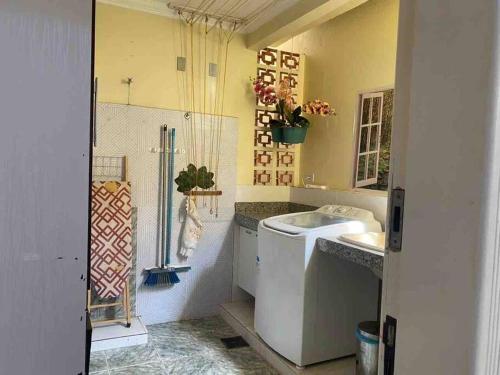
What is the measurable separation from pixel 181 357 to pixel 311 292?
1.01 m

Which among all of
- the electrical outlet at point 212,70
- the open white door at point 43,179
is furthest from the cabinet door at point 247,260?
the open white door at point 43,179

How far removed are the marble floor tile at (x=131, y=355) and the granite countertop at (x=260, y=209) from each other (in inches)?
44.6

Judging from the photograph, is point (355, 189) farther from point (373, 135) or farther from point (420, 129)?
point (420, 129)

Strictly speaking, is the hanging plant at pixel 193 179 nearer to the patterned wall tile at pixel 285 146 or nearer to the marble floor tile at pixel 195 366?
the patterned wall tile at pixel 285 146

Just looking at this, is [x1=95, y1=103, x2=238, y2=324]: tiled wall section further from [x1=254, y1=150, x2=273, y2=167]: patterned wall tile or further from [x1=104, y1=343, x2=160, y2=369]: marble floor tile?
[x1=104, y1=343, x2=160, y2=369]: marble floor tile

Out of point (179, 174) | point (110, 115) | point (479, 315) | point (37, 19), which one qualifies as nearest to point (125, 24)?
point (110, 115)

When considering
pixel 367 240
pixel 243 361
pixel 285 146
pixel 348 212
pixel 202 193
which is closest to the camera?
pixel 367 240

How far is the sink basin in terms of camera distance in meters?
1.86

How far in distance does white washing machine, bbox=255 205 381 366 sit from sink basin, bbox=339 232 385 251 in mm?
132

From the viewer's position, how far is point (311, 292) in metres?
2.15

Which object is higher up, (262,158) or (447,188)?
(262,158)

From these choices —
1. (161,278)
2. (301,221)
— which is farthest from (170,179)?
(301,221)

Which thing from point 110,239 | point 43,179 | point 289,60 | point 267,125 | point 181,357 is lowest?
point 181,357

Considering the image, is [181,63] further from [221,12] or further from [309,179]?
[309,179]
